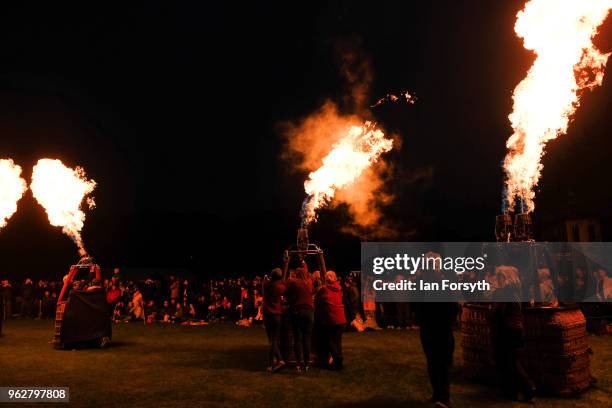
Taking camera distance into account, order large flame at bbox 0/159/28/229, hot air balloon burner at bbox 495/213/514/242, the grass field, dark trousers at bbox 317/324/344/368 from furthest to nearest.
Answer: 1. large flame at bbox 0/159/28/229
2. dark trousers at bbox 317/324/344/368
3. hot air balloon burner at bbox 495/213/514/242
4. the grass field

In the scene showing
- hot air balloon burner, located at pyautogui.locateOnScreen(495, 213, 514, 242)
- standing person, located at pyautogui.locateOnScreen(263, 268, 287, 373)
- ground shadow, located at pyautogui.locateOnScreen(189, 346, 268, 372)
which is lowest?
ground shadow, located at pyautogui.locateOnScreen(189, 346, 268, 372)

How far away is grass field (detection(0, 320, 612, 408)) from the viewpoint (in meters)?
7.54

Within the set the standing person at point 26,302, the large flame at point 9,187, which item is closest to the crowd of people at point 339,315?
the standing person at point 26,302

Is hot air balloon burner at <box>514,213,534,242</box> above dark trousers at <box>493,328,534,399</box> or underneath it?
above

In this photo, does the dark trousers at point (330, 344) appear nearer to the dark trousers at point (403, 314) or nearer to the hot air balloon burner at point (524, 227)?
the hot air balloon burner at point (524, 227)

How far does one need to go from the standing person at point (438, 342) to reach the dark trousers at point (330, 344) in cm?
286

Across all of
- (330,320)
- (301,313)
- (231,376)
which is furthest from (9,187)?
(330,320)

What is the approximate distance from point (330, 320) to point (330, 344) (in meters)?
0.48

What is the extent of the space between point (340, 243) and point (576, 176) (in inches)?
910

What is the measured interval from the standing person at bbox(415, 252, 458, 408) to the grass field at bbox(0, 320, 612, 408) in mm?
512

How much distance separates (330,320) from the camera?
390 inches

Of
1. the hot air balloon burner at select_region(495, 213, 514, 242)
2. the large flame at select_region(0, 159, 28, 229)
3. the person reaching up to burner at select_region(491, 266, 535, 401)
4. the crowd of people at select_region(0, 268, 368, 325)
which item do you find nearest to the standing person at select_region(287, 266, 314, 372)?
the person reaching up to burner at select_region(491, 266, 535, 401)

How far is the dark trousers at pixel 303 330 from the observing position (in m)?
9.65

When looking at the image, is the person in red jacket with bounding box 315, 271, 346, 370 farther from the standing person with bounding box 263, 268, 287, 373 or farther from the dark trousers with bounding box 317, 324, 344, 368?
the standing person with bounding box 263, 268, 287, 373
